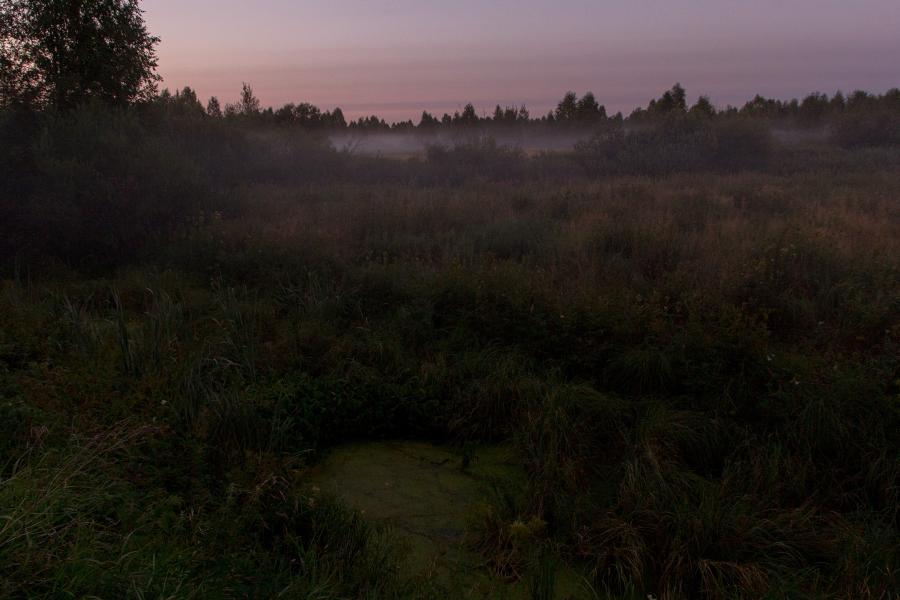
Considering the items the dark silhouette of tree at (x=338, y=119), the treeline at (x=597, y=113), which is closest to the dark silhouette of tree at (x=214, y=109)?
the treeline at (x=597, y=113)

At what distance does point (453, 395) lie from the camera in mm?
5527

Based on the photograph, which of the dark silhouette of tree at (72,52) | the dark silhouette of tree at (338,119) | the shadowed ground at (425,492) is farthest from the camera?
the dark silhouette of tree at (338,119)

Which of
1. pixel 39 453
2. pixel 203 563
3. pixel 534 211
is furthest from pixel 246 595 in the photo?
pixel 534 211

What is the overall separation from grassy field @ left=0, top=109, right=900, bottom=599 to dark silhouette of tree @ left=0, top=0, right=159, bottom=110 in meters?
2.98

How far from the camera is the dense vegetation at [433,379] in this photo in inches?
130

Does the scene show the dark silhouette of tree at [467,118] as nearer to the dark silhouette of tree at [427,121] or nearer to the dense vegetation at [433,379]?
the dark silhouette of tree at [427,121]

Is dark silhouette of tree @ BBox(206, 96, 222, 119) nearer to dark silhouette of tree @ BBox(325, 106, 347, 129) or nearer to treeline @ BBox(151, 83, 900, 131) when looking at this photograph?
treeline @ BBox(151, 83, 900, 131)

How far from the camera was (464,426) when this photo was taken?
5355mm

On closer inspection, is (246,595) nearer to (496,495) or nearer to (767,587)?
(496,495)

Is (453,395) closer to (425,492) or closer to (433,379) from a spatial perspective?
(433,379)

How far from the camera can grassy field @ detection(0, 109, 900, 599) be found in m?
3.27

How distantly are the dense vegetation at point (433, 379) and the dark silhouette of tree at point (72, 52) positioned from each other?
296 mm

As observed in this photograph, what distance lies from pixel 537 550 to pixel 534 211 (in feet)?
27.2

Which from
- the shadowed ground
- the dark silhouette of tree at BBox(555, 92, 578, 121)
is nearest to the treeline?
the dark silhouette of tree at BBox(555, 92, 578, 121)
